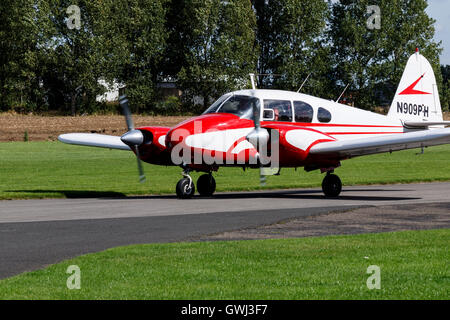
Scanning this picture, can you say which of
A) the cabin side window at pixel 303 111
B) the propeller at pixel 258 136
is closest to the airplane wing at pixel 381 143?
the cabin side window at pixel 303 111

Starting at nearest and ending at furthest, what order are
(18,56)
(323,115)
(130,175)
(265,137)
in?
(265,137) < (323,115) < (130,175) < (18,56)

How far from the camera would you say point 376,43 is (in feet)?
282

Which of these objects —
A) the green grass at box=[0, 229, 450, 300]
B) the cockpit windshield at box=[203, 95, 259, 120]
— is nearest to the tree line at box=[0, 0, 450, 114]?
the cockpit windshield at box=[203, 95, 259, 120]

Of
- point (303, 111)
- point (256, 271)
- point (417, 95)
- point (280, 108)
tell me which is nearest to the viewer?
point (256, 271)

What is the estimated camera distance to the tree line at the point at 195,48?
7619 centimetres

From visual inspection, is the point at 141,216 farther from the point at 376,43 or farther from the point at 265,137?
the point at 376,43

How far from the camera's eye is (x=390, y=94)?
88000mm

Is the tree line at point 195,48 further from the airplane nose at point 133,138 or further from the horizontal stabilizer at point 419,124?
the airplane nose at point 133,138

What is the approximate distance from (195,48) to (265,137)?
201ft

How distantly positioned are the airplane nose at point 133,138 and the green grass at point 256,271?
29.8 feet

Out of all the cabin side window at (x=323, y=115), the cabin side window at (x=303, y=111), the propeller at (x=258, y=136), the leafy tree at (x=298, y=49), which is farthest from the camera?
the leafy tree at (x=298, y=49)

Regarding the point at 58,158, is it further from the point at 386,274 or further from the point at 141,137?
the point at 386,274

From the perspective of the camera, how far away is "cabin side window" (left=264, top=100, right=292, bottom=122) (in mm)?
21587

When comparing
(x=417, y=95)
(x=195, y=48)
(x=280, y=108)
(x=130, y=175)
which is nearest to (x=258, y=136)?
(x=280, y=108)
